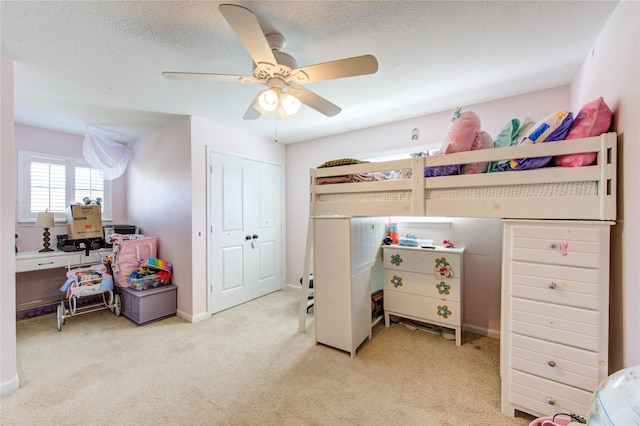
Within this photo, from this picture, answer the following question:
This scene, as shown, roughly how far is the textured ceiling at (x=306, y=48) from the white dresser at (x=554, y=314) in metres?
1.24

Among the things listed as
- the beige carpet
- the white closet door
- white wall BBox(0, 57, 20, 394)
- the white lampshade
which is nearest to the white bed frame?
the beige carpet

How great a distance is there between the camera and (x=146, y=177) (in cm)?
370

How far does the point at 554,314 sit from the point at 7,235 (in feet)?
12.1

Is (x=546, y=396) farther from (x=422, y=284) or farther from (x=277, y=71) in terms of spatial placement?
(x=277, y=71)

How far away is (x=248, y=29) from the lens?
1192 millimetres

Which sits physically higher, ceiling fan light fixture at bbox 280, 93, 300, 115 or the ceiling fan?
the ceiling fan

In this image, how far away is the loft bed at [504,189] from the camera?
1.40 metres

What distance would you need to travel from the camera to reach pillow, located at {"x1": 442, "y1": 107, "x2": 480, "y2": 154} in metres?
1.75

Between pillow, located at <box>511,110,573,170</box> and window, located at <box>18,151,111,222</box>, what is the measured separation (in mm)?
4912

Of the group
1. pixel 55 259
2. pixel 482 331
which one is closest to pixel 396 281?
pixel 482 331

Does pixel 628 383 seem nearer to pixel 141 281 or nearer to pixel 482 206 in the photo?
pixel 482 206

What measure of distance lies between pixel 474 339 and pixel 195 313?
3.07 metres

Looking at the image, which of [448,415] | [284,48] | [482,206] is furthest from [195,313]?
[482,206]

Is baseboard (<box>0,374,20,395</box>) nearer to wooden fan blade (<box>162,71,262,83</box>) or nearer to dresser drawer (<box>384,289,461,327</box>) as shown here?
wooden fan blade (<box>162,71,262,83</box>)
